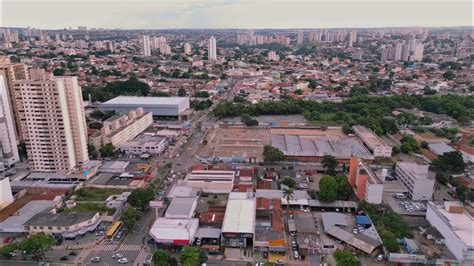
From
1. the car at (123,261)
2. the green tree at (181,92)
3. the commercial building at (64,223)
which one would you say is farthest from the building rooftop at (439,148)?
the green tree at (181,92)

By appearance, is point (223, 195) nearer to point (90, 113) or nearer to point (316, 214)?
point (316, 214)

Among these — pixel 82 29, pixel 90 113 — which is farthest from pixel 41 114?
pixel 82 29

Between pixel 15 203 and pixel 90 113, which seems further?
pixel 90 113

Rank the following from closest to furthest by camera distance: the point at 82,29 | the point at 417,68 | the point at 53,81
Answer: the point at 53,81 < the point at 417,68 < the point at 82,29

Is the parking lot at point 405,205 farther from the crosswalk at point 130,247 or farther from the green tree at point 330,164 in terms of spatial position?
the crosswalk at point 130,247

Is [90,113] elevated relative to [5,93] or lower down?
lower down

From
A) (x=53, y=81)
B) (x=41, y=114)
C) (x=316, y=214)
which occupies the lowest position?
(x=316, y=214)

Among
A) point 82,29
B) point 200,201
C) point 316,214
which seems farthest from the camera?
point 82,29
